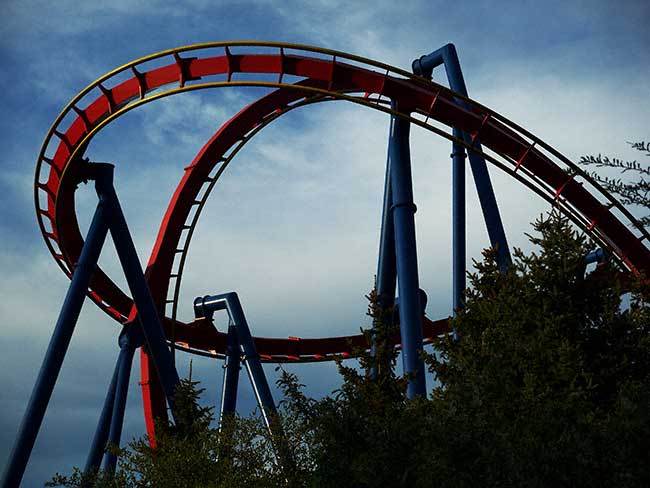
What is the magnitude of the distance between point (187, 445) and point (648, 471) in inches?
225

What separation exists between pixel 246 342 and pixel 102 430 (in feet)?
11.3

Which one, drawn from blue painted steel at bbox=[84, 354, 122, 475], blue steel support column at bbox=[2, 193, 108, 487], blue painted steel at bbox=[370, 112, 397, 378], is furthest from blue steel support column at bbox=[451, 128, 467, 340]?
blue painted steel at bbox=[84, 354, 122, 475]

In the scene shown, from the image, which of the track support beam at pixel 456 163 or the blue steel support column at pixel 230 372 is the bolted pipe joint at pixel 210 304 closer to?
the blue steel support column at pixel 230 372

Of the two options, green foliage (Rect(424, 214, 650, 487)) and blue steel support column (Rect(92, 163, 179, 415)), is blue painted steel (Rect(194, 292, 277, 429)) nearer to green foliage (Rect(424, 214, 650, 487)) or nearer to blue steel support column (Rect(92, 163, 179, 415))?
blue steel support column (Rect(92, 163, 179, 415))

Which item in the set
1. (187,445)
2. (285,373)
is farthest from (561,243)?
(187,445)

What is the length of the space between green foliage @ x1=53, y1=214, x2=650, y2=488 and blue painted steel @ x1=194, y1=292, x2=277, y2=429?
3922mm

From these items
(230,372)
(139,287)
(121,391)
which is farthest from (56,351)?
(230,372)

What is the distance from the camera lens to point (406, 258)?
13578 mm

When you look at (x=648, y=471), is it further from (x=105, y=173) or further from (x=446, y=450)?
(x=105, y=173)

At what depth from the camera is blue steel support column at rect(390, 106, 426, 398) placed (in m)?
12.8

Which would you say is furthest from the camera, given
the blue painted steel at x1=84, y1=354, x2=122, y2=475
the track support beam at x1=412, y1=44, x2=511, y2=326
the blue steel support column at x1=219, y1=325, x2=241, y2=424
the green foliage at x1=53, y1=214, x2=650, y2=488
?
the blue steel support column at x1=219, y1=325, x2=241, y2=424

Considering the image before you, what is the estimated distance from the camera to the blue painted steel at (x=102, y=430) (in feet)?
58.0

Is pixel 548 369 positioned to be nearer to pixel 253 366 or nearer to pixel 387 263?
pixel 387 263

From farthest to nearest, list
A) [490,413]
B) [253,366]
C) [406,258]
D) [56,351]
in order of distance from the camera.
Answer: [253,366] → [56,351] → [406,258] → [490,413]
